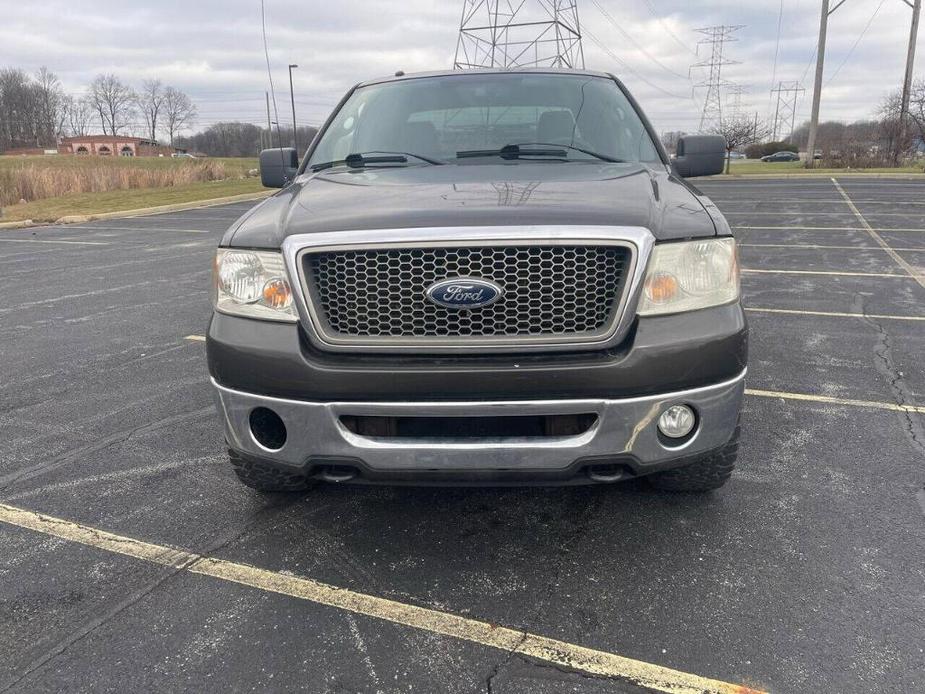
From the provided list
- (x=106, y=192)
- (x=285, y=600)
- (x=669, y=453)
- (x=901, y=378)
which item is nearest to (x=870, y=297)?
(x=901, y=378)

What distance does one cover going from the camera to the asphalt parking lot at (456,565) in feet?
6.85

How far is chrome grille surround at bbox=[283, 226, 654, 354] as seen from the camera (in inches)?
89.8

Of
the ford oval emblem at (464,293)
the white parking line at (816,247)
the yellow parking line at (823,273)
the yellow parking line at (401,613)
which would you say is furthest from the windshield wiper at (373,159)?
the white parking line at (816,247)

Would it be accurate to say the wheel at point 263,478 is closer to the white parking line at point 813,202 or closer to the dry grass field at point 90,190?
the white parking line at point 813,202

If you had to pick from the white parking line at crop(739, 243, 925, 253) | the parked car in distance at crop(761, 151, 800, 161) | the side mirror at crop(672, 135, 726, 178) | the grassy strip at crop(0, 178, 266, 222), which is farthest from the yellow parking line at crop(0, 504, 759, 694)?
the parked car in distance at crop(761, 151, 800, 161)

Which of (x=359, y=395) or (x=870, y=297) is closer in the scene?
(x=359, y=395)

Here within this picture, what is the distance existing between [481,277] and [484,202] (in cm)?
33

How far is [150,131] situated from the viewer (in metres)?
113

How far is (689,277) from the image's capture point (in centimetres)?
239

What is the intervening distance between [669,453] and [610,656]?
692mm

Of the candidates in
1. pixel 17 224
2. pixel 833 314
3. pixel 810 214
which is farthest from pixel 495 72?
pixel 17 224

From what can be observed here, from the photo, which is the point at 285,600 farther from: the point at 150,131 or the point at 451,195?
the point at 150,131

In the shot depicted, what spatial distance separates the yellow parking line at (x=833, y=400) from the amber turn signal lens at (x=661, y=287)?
7.66 ft

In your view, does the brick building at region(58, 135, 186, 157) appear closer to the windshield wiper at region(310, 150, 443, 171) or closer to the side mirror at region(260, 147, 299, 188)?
the side mirror at region(260, 147, 299, 188)
